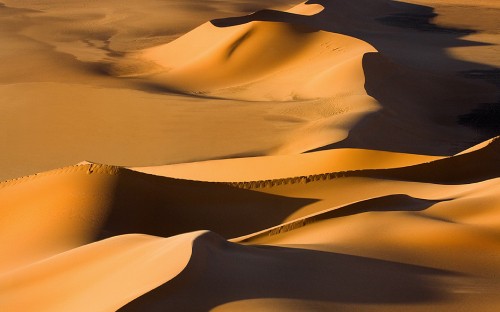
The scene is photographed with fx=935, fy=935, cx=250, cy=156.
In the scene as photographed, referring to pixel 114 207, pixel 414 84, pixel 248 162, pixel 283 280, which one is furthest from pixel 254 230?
pixel 414 84

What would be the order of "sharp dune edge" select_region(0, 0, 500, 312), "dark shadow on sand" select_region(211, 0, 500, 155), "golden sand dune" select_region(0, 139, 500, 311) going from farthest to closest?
"dark shadow on sand" select_region(211, 0, 500, 155)
"sharp dune edge" select_region(0, 0, 500, 312)
"golden sand dune" select_region(0, 139, 500, 311)

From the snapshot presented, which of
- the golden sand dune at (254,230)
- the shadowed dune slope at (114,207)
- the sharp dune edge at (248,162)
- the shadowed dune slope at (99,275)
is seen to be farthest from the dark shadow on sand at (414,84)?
the shadowed dune slope at (99,275)

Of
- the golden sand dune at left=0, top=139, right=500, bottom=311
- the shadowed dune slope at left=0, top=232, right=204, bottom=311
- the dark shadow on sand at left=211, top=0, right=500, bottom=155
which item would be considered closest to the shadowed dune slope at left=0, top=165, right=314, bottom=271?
the golden sand dune at left=0, top=139, right=500, bottom=311

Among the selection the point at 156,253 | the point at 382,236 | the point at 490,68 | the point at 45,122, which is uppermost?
the point at 156,253

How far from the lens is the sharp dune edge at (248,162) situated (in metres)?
3.95

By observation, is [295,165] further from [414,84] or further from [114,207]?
[414,84]

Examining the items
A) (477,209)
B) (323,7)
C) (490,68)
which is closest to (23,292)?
(477,209)

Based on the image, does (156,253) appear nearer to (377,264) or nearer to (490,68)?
(377,264)

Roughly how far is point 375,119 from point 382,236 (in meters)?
5.83

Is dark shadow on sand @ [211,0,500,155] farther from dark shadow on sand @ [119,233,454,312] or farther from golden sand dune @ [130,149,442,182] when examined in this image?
dark shadow on sand @ [119,233,454,312]

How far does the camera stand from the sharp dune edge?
395 centimetres

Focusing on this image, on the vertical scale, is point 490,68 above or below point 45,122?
below

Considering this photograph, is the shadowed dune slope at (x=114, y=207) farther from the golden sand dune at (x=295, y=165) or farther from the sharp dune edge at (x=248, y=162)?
the golden sand dune at (x=295, y=165)

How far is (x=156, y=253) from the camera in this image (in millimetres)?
4098
